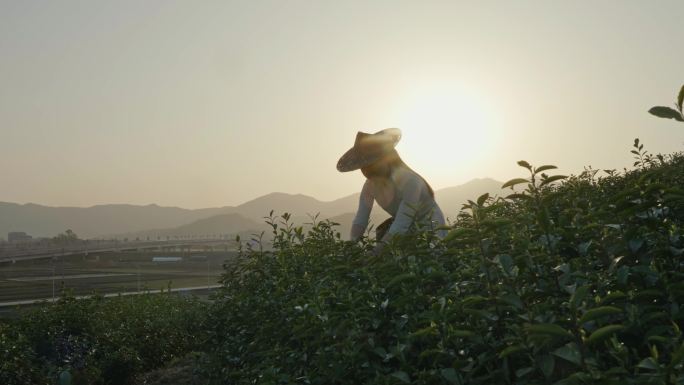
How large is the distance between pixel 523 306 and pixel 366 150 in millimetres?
4731

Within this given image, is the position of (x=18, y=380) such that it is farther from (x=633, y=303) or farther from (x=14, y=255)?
(x=14, y=255)

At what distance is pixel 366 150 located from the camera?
22.2 feet

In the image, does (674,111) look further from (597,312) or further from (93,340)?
(93,340)

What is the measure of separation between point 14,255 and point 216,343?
126 metres

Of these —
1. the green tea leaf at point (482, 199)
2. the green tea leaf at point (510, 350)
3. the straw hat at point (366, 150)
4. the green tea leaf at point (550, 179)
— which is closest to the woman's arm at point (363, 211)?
the straw hat at point (366, 150)

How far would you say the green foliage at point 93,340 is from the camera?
7.95 m

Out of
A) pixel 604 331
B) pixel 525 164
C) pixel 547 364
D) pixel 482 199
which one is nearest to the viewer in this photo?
pixel 604 331

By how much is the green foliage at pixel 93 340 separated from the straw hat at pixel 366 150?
3368 millimetres

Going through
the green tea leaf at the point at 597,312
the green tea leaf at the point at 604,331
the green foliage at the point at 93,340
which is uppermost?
the green tea leaf at the point at 597,312

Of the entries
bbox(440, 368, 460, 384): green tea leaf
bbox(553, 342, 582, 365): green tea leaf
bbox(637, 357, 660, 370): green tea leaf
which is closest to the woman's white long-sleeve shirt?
bbox(440, 368, 460, 384): green tea leaf

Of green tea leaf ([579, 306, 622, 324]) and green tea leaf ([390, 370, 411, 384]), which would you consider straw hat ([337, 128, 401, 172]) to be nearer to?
green tea leaf ([390, 370, 411, 384])

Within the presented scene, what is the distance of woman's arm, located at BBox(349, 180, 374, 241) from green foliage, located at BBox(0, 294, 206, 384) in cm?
283

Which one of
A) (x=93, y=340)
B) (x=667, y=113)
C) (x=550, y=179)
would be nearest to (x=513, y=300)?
(x=550, y=179)

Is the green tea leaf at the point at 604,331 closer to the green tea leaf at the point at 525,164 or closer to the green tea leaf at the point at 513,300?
the green tea leaf at the point at 513,300
